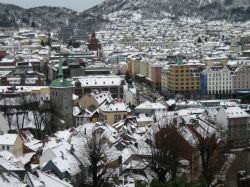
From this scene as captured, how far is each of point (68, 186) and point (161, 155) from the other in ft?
9.73

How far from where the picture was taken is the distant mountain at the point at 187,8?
Result: 17550cm

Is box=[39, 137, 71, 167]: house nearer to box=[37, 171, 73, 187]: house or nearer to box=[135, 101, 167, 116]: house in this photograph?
box=[37, 171, 73, 187]: house

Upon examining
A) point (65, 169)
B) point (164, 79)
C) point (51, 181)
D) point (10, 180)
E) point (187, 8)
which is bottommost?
point (164, 79)

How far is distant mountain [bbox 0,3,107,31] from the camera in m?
141

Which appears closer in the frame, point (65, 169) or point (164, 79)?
point (65, 169)

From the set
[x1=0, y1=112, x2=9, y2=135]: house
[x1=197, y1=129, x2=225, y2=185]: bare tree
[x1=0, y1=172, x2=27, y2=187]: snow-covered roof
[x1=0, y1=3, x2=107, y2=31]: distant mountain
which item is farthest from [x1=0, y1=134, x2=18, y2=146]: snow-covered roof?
[x1=0, y1=3, x2=107, y2=31]: distant mountain

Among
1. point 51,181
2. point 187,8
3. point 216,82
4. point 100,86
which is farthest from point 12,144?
point 187,8

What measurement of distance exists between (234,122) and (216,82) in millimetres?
20043

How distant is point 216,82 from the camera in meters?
55.0

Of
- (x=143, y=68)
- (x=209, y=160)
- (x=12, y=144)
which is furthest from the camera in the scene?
(x=143, y=68)

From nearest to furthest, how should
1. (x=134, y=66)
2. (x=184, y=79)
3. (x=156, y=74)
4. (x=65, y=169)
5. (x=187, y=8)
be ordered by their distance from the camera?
(x=65, y=169) < (x=184, y=79) < (x=156, y=74) < (x=134, y=66) < (x=187, y=8)

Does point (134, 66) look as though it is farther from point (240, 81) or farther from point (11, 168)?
point (11, 168)

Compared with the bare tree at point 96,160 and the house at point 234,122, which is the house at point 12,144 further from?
the house at point 234,122

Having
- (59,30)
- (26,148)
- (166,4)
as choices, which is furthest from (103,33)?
(26,148)
